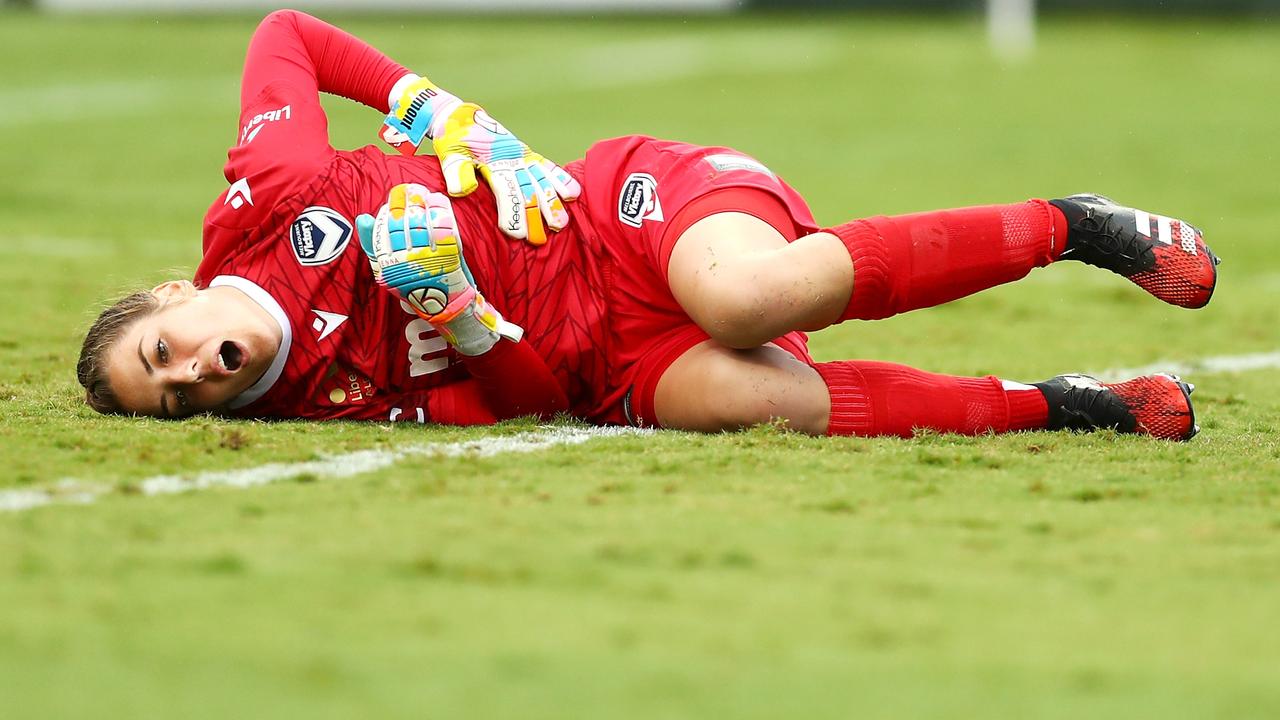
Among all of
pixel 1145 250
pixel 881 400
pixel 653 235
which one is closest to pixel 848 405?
pixel 881 400

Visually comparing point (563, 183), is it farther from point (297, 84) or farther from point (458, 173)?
point (297, 84)

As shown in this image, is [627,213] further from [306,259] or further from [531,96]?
[531,96]

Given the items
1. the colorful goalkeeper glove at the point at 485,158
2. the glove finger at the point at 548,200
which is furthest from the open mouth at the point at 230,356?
the glove finger at the point at 548,200

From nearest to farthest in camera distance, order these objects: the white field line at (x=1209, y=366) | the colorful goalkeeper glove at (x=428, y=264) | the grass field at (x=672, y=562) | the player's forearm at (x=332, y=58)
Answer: the grass field at (x=672, y=562) → the colorful goalkeeper glove at (x=428, y=264) → the player's forearm at (x=332, y=58) → the white field line at (x=1209, y=366)

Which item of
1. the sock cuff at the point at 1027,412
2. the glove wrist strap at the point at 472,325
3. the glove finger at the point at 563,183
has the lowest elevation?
the sock cuff at the point at 1027,412

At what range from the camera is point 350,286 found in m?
2.98

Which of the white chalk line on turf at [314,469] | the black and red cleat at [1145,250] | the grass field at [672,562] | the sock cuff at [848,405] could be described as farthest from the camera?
the sock cuff at [848,405]

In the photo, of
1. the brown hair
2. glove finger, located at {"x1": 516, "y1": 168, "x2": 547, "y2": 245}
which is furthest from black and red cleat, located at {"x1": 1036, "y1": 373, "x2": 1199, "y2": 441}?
the brown hair

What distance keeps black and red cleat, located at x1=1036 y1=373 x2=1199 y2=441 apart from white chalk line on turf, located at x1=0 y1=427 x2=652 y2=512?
2.60ft

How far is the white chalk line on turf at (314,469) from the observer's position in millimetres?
2369

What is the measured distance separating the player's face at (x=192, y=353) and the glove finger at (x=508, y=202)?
47 cm

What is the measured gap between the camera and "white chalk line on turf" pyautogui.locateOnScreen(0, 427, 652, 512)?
2.37 m

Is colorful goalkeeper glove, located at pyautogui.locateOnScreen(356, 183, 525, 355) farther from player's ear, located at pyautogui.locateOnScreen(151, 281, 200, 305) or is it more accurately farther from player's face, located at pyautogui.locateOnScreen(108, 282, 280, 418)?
player's ear, located at pyautogui.locateOnScreen(151, 281, 200, 305)

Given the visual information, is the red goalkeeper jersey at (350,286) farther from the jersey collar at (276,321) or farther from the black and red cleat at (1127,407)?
the black and red cleat at (1127,407)
